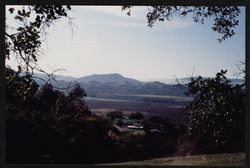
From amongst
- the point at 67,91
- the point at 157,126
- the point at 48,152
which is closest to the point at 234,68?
the point at 157,126

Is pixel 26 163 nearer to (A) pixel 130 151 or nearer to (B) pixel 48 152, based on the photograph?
(B) pixel 48 152

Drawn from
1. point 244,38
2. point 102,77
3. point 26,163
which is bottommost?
point 26,163

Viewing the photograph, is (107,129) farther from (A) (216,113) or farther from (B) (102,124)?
(A) (216,113)

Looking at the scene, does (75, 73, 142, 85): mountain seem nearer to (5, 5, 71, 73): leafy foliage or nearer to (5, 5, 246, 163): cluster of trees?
(5, 5, 246, 163): cluster of trees

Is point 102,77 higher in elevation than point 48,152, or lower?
higher

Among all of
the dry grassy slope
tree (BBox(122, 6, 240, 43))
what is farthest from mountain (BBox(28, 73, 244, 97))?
the dry grassy slope

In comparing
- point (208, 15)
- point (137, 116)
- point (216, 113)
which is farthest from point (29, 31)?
point (216, 113)
